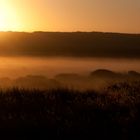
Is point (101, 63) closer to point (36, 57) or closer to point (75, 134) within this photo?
point (36, 57)

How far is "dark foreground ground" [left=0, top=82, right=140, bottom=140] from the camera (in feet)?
47.3

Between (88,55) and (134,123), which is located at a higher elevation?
(88,55)

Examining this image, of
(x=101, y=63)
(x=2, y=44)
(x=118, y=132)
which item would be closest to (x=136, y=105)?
(x=118, y=132)

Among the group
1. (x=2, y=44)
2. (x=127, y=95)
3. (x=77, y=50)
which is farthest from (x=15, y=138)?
(x=77, y=50)

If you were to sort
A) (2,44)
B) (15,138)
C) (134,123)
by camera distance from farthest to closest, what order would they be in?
(2,44), (134,123), (15,138)

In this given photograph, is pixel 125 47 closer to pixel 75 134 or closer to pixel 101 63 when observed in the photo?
pixel 101 63

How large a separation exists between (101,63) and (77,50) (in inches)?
579

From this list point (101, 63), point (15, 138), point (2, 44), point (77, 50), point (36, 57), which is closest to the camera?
point (15, 138)

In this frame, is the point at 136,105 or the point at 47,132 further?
the point at 136,105

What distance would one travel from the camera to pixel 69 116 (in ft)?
52.3

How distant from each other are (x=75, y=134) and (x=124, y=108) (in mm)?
3212

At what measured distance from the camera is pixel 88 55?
15075cm

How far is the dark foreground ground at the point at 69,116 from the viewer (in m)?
14.4

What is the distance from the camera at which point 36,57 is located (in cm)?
15750
